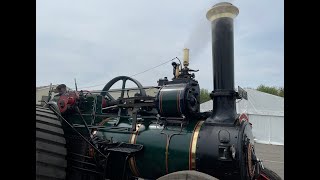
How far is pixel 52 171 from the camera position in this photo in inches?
155

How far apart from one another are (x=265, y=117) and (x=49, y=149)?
1725cm

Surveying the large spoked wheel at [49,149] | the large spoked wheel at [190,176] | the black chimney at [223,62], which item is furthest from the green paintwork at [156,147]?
the large spoked wheel at [49,149]

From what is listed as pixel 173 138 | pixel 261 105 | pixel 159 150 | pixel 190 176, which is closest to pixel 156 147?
pixel 159 150

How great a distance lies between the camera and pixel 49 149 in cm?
401

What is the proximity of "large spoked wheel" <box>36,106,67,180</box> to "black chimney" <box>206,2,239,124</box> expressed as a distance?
2137 millimetres

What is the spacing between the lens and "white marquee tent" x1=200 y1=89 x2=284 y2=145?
18625 millimetres

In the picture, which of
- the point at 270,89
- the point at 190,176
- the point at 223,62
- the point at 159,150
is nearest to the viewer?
the point at 190,176

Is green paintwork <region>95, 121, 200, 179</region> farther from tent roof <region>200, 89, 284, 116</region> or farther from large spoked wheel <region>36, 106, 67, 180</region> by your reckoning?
tent roof <region>200, 89, 284, 116</region>

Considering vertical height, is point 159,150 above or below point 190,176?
above

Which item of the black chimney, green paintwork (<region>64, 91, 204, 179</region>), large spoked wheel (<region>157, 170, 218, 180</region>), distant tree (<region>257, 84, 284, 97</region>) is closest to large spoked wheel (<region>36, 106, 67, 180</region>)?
green paintwork (<region>64, 91, 204, 179</region>)

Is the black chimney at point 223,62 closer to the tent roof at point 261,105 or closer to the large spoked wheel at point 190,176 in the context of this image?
the large spoked wheel at point 190,176

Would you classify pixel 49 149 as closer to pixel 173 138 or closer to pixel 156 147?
pixel 156 147
